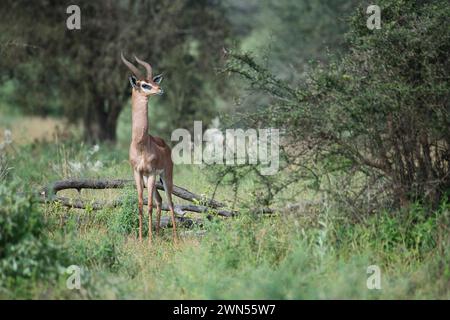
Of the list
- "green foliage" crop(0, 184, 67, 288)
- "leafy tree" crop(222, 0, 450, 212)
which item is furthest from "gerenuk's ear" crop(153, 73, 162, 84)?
"green foliage" crop(0, 184, 67, 288)

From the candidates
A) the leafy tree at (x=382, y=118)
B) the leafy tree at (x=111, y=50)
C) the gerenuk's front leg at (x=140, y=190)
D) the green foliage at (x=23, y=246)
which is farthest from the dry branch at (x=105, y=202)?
the leafy tree at (x=111, y=50)

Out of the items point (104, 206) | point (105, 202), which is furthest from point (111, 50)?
point (104, 206)

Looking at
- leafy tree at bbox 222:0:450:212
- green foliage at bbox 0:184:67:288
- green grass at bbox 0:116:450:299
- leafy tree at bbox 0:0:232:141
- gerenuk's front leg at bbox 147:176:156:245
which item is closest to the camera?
green grass at bbox 0:116:450:299

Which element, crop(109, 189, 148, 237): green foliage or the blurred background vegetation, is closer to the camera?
the blurred background vegetation

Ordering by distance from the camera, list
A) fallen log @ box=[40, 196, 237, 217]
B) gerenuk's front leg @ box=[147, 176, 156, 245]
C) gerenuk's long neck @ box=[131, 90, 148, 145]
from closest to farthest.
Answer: gerenuk's front leg @ box=[147, 176, 156, 245] < fallen log @ box=[40, 196, 237, 217] < gerenuk's long neck @ box=[131, 90, 148, 145]

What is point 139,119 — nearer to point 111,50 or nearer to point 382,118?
point 382,118

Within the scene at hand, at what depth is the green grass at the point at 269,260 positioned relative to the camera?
6.36m

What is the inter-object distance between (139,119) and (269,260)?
10.2ft

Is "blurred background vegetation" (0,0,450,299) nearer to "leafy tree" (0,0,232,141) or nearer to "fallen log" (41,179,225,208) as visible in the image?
"fallen log" (41,179,225,208)

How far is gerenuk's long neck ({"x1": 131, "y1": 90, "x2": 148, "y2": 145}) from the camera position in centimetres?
938

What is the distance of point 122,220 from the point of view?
30.2 ft

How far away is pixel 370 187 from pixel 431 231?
2.64 ft

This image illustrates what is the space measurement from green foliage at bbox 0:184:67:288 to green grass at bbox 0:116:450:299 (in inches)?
1.0

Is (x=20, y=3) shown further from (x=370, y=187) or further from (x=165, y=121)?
(x=370, y=187)
